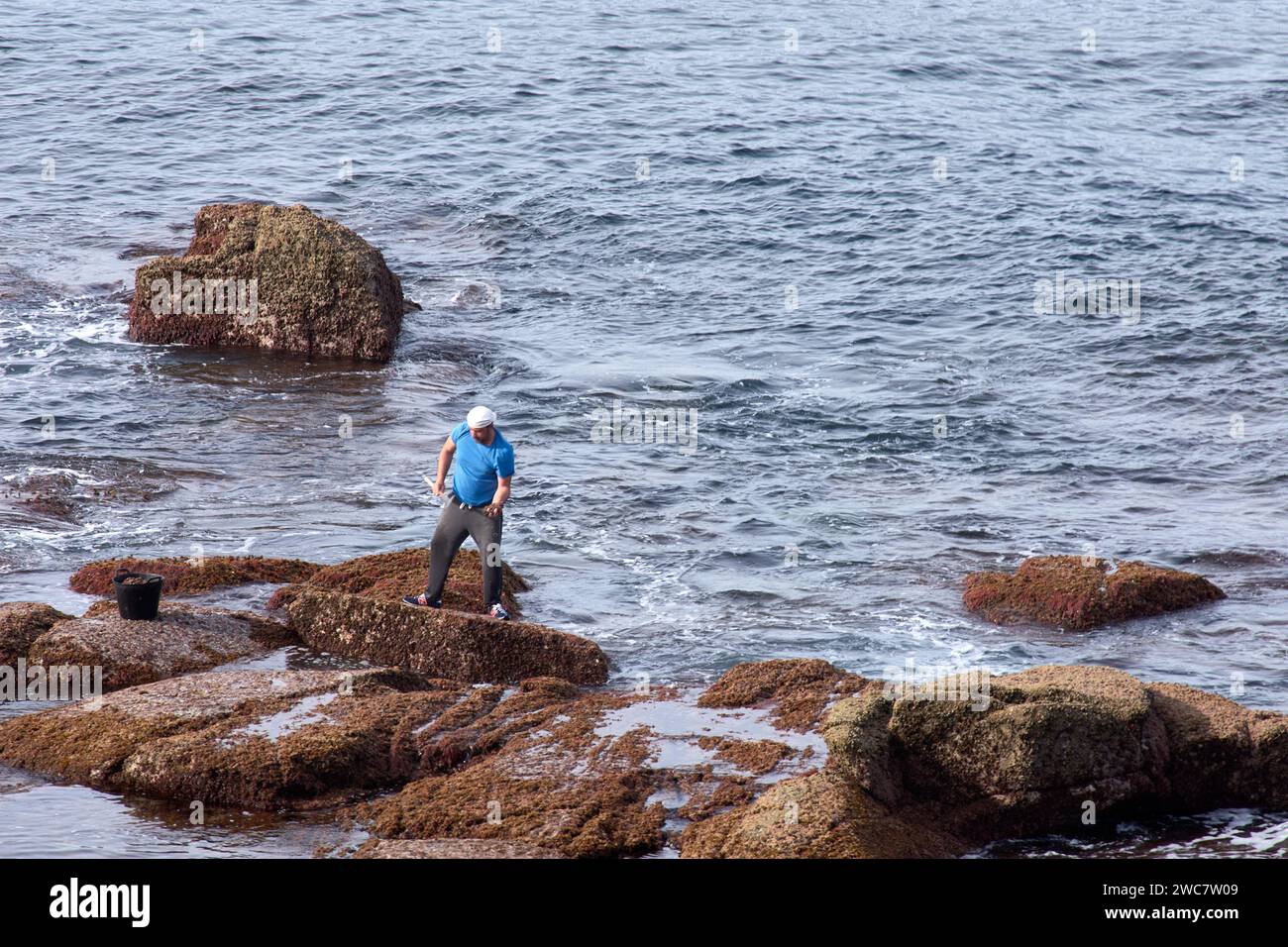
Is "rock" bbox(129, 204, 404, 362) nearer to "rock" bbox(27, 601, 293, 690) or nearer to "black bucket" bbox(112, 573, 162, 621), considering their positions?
"rock" bbox(27, 601, 293, 690)

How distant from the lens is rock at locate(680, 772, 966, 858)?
8.16 m

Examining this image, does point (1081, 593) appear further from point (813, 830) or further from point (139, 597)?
point (139, 597)

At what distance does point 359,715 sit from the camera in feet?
33.1

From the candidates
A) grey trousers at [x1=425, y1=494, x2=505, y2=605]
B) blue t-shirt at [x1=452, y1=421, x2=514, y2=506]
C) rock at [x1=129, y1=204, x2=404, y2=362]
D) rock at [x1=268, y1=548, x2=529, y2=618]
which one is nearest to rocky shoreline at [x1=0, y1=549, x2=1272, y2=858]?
grey trousers at [x1=425, y1=494, x2=505, y2=605]

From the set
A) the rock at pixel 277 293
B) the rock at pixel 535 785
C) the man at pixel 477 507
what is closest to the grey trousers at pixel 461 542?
the man at pixel 477 507

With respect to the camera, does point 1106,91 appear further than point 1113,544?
Yes

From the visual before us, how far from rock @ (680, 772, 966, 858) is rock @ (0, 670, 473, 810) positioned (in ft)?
8.01

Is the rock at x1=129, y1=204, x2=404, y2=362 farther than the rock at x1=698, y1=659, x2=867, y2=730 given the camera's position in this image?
Yes

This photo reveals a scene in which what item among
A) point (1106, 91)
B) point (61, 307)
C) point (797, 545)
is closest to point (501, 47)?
point (1106, 91)

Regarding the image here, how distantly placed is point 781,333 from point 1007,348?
387 cm

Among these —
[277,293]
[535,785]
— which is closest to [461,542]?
[535,785]

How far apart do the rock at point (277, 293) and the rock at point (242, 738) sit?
482 inches
